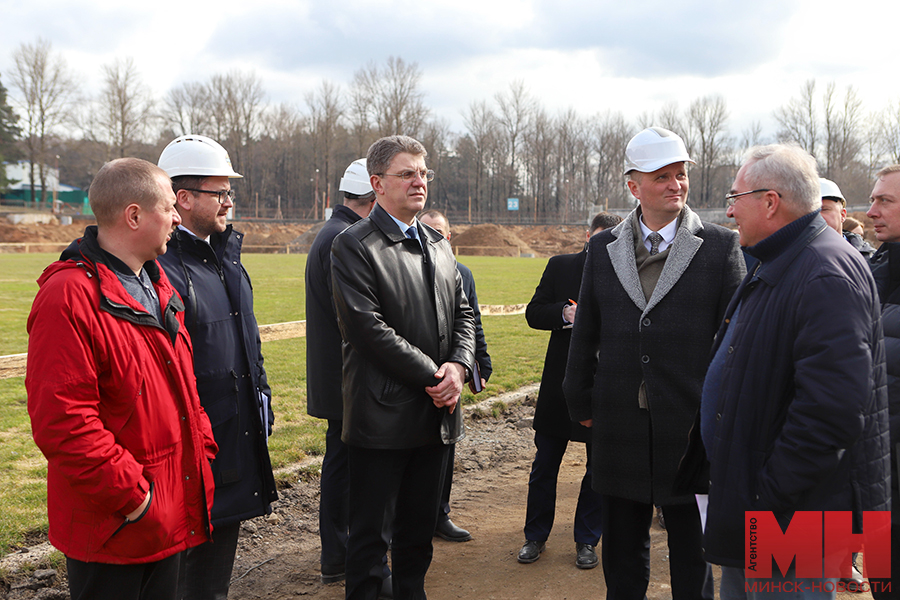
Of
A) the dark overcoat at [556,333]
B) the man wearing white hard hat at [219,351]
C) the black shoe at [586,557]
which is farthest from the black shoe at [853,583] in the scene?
the man wearing white hard hat at [219,351]

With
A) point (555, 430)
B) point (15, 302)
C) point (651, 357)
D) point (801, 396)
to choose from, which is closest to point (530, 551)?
point (555, 430)

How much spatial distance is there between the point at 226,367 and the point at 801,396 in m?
2.49

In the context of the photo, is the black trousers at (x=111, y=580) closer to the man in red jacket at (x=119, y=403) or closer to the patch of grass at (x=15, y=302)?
the man in red jacket at (x=119, y=403)

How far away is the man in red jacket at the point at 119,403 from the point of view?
216 cm

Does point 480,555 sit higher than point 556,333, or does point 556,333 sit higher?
point 556,333

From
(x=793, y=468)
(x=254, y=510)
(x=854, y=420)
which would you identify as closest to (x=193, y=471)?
(x=254, y=510)

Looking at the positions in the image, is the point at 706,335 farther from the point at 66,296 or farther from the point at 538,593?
the point at 66,296

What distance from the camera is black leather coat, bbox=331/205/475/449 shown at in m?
3.19

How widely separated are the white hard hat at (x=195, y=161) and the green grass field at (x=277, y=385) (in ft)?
8.85

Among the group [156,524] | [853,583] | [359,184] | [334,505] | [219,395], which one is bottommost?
[853,583]

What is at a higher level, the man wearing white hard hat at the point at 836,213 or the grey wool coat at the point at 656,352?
the man wearing white hard hat at the point at 836,213

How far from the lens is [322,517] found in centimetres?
418

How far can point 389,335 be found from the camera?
10.3ft

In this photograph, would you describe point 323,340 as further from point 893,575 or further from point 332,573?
point 893,575
